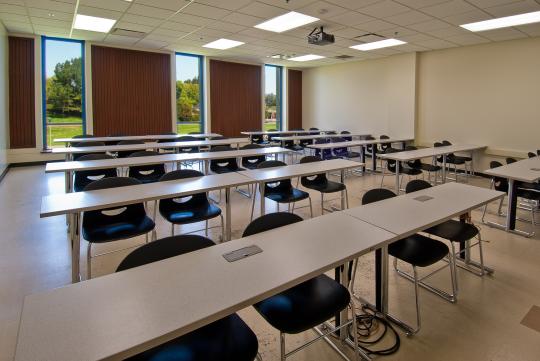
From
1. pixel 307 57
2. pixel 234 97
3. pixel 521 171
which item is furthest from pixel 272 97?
pixel 521 171

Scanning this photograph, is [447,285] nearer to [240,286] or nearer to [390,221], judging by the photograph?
[390,221]

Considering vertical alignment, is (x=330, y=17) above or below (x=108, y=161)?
above

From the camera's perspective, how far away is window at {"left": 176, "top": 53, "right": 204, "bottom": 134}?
971 centimetres

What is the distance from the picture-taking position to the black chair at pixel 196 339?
145 cm

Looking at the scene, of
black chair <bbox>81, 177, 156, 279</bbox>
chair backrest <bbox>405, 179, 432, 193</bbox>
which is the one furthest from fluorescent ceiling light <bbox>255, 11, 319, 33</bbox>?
black chair <bbox>81, 177, 156, 279</bbox>

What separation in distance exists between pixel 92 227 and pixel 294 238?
1985mm

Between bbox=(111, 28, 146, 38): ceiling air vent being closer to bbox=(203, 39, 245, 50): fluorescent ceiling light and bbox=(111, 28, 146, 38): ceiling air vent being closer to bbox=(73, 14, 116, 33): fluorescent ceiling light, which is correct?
bbox=(73, 14, 116, 33): fluorescent ceiling light

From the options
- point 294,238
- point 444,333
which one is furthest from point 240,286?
point 444,333

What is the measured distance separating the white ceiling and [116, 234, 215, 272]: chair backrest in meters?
4.18

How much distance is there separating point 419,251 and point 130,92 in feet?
27.7

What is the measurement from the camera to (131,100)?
8.88 m

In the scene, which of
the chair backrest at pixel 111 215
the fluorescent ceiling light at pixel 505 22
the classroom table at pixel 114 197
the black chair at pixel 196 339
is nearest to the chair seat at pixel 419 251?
the black chair at pixel 196 339

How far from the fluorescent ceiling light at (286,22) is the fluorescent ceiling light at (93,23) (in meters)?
2.80

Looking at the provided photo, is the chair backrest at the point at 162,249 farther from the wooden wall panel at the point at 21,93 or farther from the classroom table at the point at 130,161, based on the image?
the wooden wall panel at the point at 21,93
